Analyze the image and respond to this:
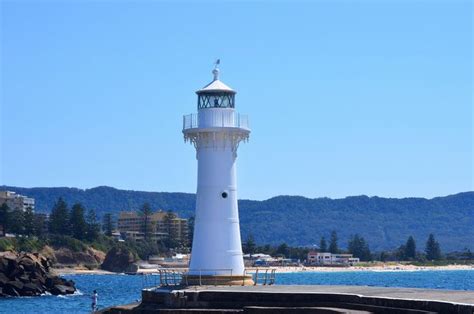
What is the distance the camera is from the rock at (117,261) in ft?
604

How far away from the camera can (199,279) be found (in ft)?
111

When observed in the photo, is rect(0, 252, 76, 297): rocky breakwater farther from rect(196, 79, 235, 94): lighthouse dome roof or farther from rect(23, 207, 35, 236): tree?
rect(23, 207, 35, 236): tree

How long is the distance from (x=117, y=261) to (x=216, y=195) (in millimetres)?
152540

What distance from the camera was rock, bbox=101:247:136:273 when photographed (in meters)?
184

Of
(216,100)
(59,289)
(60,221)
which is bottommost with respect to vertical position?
A: (59,289)

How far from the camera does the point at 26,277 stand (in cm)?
8738

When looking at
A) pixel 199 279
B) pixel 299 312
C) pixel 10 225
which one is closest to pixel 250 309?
pixel 299 312

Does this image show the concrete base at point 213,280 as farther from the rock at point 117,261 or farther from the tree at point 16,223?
the rock at point 117,261

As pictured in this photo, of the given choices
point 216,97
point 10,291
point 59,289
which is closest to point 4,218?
point 59,289

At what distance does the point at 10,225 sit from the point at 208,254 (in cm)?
14308

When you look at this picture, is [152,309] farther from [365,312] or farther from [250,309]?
[365,312]

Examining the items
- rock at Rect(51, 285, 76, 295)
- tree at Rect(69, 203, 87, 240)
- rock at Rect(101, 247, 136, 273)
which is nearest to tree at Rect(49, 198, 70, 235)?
tree at Rect(69, 203, 87, 240)

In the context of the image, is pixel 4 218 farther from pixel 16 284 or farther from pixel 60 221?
pixel 16 284

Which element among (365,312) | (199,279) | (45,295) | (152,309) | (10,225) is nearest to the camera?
(365,312)
